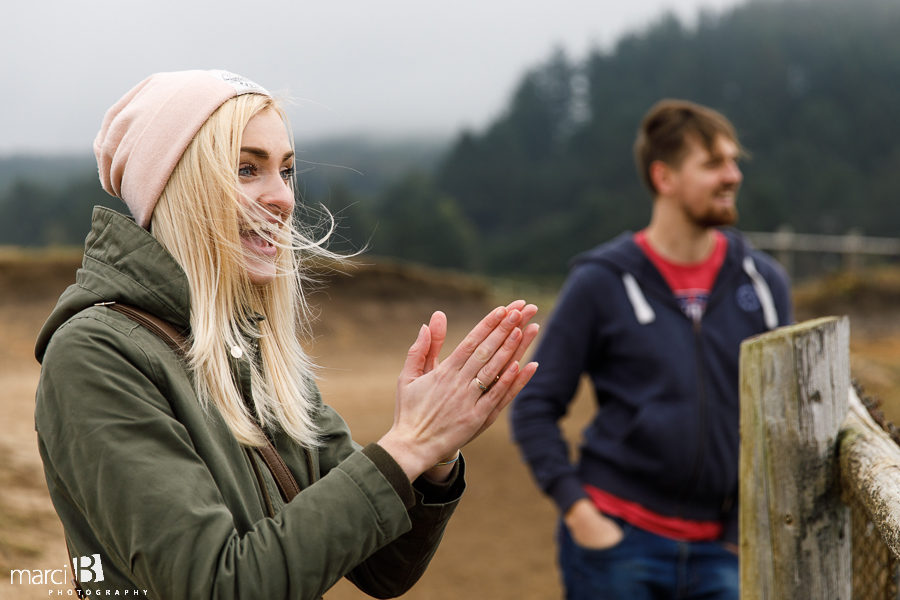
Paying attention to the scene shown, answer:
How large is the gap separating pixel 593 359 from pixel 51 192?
2350 inches

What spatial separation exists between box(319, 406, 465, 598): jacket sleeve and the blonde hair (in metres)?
0.13

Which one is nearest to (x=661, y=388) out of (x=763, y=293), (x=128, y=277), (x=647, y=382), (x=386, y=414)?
(x=647, y=382)

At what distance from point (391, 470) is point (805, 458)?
39.0 inches

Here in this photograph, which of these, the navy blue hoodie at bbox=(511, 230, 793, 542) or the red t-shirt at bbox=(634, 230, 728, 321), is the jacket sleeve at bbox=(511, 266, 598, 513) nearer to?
the navy blue hoodie at bbox=(511, 230, 793, 542)

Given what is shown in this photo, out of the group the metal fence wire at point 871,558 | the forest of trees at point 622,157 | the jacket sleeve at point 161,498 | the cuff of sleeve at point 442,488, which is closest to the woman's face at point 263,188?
the jacket sleeve at point 161,498

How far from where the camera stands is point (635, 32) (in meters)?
86.9

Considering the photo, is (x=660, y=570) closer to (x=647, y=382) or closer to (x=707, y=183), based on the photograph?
(x=647, y=382)

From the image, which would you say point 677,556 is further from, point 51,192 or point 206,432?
point 51,192

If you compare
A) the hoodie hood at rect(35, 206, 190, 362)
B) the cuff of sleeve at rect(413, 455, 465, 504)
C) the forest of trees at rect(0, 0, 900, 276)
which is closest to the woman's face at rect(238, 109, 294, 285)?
the hoodie hood at rect(35, 206, 190, 362)

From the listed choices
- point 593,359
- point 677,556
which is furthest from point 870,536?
point 593,359

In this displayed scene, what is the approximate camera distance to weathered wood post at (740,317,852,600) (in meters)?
1.80

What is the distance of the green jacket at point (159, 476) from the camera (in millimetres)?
1092

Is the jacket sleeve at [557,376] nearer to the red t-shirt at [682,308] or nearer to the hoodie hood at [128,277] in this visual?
the red t-shirt at [682,308]

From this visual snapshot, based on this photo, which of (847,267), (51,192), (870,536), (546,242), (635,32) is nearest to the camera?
(870,536)
